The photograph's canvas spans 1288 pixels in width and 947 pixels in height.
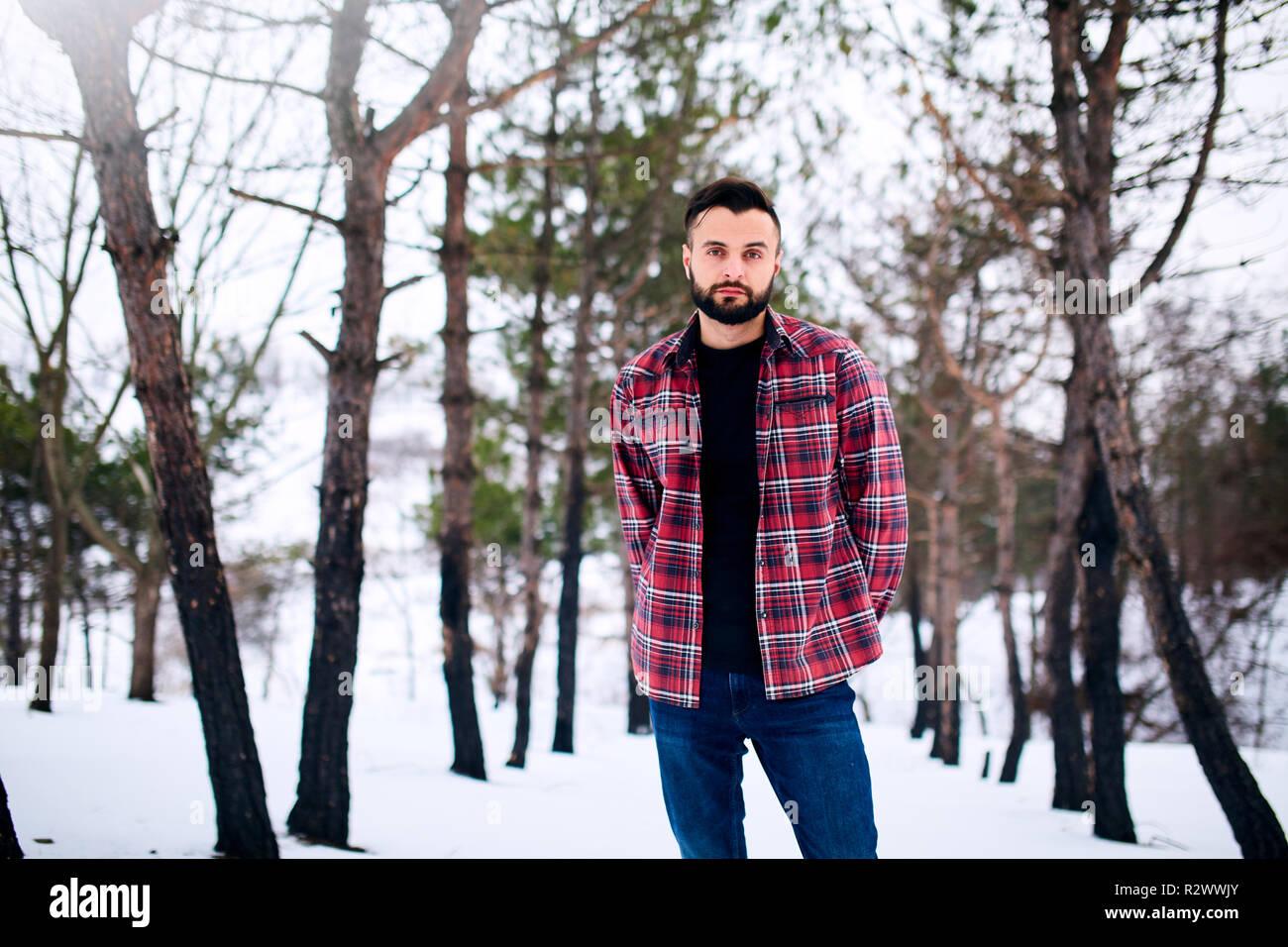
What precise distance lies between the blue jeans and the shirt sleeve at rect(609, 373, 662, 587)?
0.45 metres

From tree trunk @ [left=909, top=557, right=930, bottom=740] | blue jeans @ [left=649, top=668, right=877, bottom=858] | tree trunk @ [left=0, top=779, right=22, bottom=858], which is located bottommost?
tree trunk @ [left=909, top=557, right=930, bottom=740]

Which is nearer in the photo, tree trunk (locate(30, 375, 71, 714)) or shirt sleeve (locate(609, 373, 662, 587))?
shirt sleeve (locate(609, 373, 662, 587))

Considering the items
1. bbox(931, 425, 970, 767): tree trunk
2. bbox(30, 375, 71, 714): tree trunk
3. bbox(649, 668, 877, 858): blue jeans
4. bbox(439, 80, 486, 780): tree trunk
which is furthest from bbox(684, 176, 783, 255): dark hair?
bbox(30, 375, 71, 714): tree trunk

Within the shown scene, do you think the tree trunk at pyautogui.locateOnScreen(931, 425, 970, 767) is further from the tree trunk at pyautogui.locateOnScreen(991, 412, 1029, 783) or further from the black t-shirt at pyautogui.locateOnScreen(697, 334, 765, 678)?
the black t-shirt at pyautogui.locateOnScreen(697, 334, 765, 678)

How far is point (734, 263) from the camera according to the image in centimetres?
226

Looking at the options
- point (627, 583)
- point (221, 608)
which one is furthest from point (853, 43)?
point (627, 583)

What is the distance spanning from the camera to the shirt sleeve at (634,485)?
241cm

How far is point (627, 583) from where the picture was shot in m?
16.5

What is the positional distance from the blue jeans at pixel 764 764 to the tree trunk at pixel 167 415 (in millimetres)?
2754

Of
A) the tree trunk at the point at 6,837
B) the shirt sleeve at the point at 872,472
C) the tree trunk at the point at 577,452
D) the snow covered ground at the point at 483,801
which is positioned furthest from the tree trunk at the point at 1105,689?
the tree trunk at the point at 6,837

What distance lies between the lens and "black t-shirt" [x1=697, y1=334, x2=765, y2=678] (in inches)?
84.1

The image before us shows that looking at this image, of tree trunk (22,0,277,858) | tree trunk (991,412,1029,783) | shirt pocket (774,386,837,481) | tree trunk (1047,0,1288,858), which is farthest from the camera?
tree trunk (991,412,1029,783)

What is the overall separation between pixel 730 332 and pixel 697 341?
12 centimetres

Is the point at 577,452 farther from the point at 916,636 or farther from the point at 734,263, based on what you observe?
the point at 916,636
